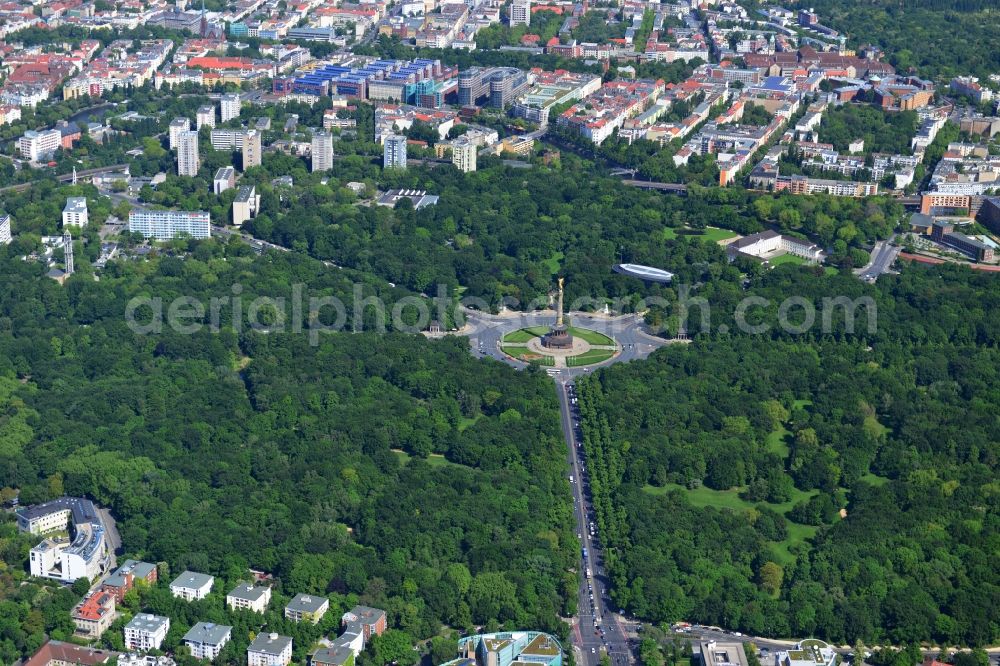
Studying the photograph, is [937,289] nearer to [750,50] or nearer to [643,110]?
[643,110]

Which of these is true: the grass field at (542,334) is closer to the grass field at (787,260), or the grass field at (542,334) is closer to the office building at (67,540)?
the grass field at (787,260)

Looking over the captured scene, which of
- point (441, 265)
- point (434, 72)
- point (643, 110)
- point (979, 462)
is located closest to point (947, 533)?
point (979, 462)

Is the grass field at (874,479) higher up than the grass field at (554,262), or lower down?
higher up

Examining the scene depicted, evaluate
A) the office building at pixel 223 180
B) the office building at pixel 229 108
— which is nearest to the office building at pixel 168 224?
the office building at pixel 223 180

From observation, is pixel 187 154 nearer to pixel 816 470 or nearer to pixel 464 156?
pixel 464 156

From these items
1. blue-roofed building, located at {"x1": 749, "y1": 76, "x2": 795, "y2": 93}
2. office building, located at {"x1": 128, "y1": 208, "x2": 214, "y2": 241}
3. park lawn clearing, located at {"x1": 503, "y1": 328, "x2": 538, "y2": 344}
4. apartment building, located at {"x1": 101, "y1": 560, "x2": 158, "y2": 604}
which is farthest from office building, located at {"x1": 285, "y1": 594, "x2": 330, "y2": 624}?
blue-roofed building, located at {"x1": 749, "y1": 76, "x2": 795, "y2": 93}

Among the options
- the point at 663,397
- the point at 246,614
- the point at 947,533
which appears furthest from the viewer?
the point at 663,397
